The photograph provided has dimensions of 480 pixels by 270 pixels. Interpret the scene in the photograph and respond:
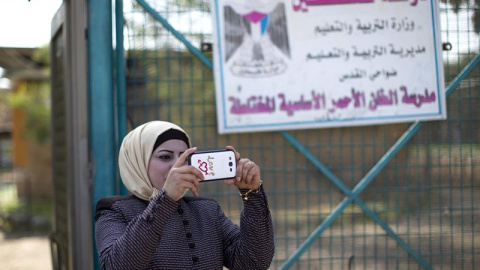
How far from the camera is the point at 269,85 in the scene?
3324 millimetres

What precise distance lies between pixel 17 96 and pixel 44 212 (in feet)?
11.9

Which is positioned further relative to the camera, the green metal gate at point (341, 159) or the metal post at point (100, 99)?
the green metal gate at point (341, 159)

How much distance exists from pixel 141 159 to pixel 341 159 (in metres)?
1.81

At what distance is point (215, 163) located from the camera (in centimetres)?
182

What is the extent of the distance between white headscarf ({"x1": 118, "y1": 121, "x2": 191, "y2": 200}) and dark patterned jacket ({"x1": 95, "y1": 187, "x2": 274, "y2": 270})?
0.23ft

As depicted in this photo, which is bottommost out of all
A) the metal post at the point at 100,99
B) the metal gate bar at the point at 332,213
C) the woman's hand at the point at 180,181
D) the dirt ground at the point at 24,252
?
the dirt ground at the point at 24,252

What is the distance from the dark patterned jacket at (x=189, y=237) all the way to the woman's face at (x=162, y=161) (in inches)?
3.7

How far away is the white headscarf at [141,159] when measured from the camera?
75.9 inches

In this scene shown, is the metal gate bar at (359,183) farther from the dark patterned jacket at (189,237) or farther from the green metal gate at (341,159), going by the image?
the dark patterned jacket at (189,237)

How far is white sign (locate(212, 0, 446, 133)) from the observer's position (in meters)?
3.31

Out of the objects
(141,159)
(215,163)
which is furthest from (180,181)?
(141,159)

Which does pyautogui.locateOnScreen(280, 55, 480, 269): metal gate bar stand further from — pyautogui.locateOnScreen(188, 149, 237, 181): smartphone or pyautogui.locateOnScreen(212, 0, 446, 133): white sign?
pyautogui.locateOnScreen(188, 149, 237, 181): smartphone

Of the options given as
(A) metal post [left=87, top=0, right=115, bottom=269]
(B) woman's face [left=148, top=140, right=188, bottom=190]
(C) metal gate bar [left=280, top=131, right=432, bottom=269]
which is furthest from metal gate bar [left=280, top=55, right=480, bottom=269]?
(B) woman's face [left=148, top=140, right=188, bottom=190]

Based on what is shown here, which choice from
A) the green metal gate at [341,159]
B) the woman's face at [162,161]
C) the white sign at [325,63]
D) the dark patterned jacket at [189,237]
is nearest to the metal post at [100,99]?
the green metal gate at [341,159]
